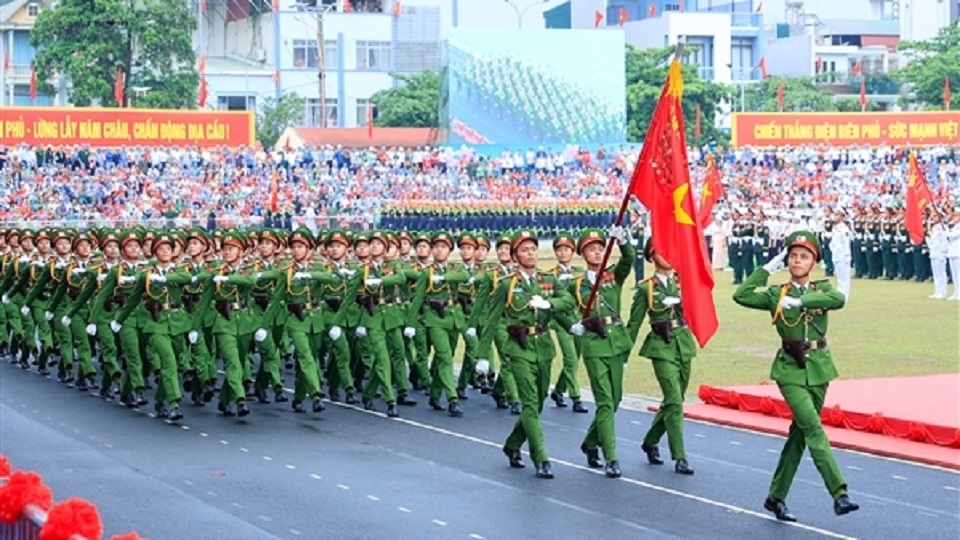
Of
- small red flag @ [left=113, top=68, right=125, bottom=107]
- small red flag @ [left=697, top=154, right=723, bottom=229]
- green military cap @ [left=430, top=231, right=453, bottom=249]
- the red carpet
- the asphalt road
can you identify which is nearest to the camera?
the asphalt road

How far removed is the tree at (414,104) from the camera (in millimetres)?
77875

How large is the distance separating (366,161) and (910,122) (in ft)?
60.8

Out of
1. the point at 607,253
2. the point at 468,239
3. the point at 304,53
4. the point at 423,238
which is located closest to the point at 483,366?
the point at 607,253

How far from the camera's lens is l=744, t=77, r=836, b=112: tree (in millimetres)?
79625

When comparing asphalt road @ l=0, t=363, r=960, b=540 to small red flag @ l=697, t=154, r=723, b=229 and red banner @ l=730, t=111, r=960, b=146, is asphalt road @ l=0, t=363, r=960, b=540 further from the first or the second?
red banner @ l=730, t=111, r=960, b=146

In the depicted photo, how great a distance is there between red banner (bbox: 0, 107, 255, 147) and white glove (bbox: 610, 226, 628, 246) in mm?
39809

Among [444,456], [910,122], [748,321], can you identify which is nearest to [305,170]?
[910,122]

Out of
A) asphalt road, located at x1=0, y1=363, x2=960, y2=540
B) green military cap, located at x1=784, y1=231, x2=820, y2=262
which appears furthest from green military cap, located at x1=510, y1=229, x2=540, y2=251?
green military cap, located at x1=784, y1=231, x2=820, y2=262

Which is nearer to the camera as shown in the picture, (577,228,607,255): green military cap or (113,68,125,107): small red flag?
(577,228,607,255): green military cap

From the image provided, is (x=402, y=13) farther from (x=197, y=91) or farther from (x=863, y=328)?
(x=863, y=328)

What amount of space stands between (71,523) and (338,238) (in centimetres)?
1194

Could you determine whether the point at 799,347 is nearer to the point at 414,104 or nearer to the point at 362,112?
the point at 414,104

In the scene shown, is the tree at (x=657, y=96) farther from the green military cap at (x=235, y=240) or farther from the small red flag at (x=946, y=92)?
the green military cap at (x=235, y=240)

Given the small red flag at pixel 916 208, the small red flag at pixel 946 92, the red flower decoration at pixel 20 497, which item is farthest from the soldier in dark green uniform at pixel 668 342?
the small red flag at pixel 946 92
